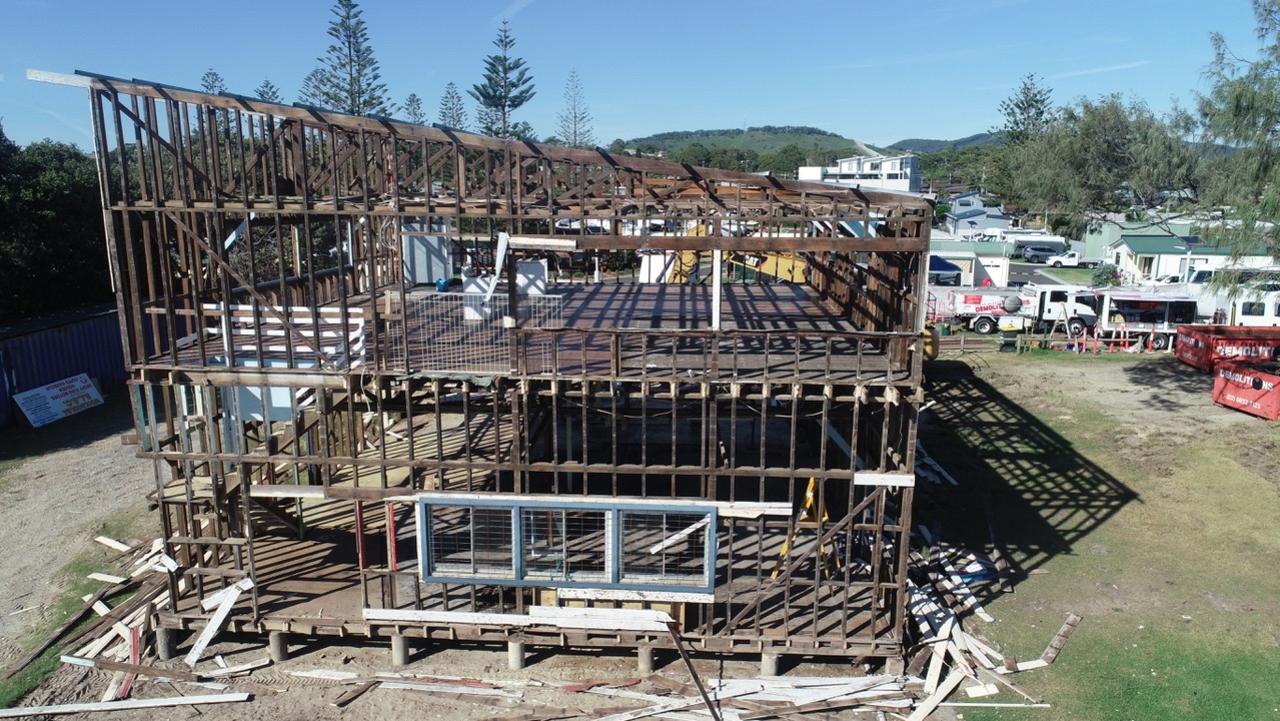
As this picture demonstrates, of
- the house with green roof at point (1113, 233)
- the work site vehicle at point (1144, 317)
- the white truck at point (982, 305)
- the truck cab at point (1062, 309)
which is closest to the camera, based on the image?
the work site vehicle at point (1144, 317)

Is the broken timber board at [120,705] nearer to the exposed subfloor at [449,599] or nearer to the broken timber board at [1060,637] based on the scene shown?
the exposed subfloor at [449,599]

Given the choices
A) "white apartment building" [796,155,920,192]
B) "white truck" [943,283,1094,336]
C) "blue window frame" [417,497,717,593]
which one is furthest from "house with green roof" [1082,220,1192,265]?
"blue window frame" [417,497,717,593]

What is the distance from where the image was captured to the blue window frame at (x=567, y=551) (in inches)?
491

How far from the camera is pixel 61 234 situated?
115ft

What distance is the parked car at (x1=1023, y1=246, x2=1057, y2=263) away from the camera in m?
64.0

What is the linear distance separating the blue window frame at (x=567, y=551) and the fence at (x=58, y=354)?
21.0 meters

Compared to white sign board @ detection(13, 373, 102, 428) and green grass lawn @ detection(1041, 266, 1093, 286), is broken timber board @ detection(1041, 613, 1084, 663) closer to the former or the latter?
white sign board @ detection(13, 373, 102, 428)

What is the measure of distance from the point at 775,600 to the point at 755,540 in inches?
66.9

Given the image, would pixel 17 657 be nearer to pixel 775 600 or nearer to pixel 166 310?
pixel 166 310

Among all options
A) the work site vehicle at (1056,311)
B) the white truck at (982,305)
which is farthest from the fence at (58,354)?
the work site vehicle at (1056,311)

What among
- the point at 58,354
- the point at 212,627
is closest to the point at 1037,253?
the point at 58,354

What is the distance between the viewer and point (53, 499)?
20125mm

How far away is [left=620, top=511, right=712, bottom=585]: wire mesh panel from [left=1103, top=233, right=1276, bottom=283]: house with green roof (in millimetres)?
41534

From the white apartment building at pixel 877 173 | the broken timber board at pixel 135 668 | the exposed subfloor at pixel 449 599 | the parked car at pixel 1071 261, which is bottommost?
the broken timber board at pixel 135 668
